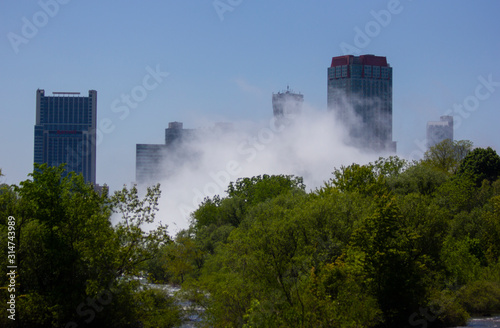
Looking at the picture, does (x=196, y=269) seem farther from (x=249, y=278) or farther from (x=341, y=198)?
(x=249, y=278)

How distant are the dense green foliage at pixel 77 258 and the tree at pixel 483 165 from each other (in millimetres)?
74603

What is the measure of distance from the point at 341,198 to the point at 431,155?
78.6 meters

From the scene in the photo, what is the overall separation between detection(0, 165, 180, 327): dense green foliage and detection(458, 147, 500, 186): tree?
74.6 meters

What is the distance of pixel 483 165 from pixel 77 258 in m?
82.7

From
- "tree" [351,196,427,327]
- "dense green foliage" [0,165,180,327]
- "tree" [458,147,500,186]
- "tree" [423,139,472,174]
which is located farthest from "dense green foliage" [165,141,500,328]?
"tree" [423,139,472,174]

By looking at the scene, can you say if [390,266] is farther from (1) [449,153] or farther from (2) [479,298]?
(1) [449,153]

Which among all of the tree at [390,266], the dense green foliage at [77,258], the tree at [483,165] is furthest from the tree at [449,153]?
the dense green foliage at [77,258]

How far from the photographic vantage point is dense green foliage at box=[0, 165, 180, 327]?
155ft

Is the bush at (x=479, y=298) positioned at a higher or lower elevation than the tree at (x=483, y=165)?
lower

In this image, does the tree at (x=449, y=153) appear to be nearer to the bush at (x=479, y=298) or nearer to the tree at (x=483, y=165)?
the tree at (x=483, y=165)

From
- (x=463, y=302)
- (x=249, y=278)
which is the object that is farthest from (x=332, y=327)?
(x=463, y=302)

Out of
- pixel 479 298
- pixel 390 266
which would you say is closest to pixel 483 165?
pixel 479 298

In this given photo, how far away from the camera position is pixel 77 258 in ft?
160

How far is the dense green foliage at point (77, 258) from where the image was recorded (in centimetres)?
4734
